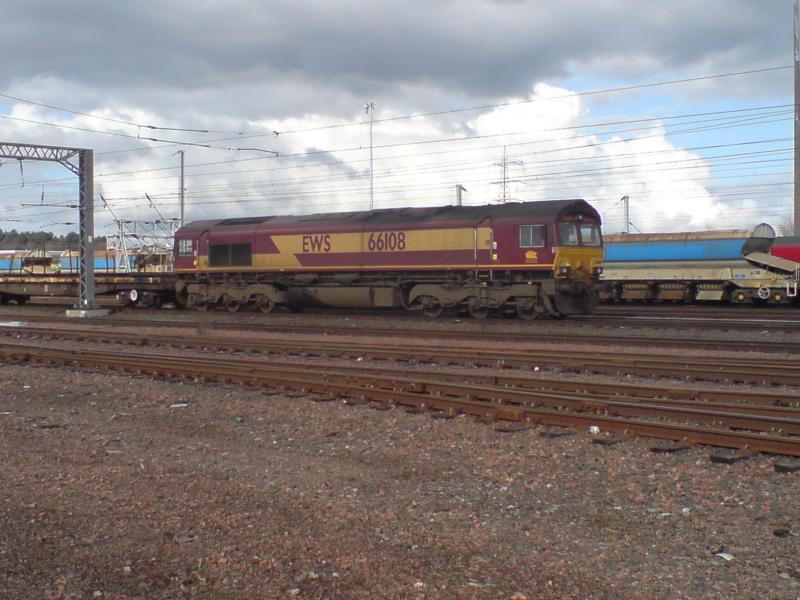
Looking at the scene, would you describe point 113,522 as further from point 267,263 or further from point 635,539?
point 267,263

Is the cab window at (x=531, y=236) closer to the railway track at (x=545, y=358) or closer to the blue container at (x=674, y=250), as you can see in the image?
the railway track at (x=545, y=358)

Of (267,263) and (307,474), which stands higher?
(267,263)

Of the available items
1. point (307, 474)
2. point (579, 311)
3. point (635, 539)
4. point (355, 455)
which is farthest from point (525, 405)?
point (579, 311)

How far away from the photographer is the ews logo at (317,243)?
2761cm

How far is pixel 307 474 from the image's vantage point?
7.46 meters

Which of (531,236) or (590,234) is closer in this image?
(531,236)

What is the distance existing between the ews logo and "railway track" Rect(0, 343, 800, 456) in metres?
13.3

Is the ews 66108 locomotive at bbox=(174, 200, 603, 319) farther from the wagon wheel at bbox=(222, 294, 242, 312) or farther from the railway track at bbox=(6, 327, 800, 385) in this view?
the railway track at bbox=(6, 327, 800, 385)

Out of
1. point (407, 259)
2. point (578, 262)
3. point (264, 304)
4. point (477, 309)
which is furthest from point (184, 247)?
point (578, 262)

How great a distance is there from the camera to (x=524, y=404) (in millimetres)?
10344

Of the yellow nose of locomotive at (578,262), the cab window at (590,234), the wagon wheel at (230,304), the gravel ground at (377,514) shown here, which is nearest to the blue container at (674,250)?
the cab window at (590,234)

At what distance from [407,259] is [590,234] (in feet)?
18.9

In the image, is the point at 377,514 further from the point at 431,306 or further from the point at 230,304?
the point at 230,304

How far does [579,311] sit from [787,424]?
15471mm
